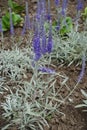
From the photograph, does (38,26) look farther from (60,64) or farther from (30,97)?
(60,64)

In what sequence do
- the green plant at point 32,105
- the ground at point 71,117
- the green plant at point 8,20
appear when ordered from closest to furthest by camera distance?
the green plant at point 32,105 → the ground at point 71,117 → the green plant at point 8,20

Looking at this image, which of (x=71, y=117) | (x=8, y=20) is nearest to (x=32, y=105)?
(x=71, y=117)

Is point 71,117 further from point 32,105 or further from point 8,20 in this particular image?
point 8,20

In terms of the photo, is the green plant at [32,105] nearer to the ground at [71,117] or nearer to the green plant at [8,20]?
the ground at [71,117]

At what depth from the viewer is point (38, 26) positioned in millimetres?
2895

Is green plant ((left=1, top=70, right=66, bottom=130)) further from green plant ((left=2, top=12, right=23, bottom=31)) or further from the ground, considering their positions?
green plant ((left=2, top=12, right=23, bottom=31))

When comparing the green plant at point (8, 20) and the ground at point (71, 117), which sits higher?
the green plant at point (8, 20)

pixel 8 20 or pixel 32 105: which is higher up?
pixel 8 20

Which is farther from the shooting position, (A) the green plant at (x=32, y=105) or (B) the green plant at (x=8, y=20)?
(B) the green plant at (x=8, y=20)

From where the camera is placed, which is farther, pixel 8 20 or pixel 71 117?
pixel 8 20

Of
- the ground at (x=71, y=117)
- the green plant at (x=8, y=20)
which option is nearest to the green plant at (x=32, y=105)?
the ground at (x=71, y=117)

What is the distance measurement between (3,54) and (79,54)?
0.95m

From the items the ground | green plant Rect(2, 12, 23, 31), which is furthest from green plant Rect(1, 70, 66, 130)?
green plant Rect(2, 12, 23, 31)

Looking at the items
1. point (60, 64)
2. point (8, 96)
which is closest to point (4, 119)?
point (8, 96)
